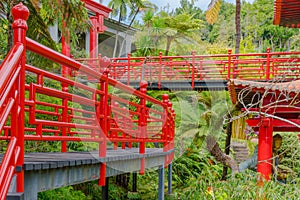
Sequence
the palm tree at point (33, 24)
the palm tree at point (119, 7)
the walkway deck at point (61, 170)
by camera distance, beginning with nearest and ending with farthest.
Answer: the walkway deck at point (61, 170) → the palm tree at point (33, 24) → the palm tree at point (119, 7)

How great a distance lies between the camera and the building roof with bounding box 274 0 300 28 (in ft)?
29.9

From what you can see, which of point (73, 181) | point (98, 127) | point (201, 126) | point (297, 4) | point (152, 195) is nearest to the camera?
point (73, 181)

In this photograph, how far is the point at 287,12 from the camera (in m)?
9.79

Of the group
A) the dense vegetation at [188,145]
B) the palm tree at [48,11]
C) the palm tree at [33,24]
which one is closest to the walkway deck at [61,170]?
the dense vegetation at [188,145]

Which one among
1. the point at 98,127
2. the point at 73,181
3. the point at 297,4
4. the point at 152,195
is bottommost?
the point at 152,195

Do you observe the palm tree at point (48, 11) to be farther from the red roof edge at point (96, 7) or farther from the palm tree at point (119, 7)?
the palm tree at point (119, 7)

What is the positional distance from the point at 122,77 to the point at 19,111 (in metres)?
13.6

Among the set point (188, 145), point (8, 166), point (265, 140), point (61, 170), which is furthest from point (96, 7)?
point (8, 166)

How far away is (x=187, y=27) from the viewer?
2653 cm

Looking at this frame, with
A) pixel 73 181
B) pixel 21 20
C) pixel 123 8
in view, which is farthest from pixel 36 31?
pixel 123 8

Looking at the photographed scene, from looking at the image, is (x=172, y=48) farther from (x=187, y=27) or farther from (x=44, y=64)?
(x=44, y=64)

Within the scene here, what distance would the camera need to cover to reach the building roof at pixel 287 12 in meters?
9.12

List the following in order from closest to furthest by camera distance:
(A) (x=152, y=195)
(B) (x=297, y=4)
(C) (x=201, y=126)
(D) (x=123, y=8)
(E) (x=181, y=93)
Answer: (B) (x=297, y=4) → (A) (x=152, y=195) → (C) (x=201, y=126) → (E) (x=181, y=93) → (D) (x=123, y=8)

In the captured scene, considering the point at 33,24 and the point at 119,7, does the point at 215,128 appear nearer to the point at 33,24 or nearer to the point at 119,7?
the point at 33,24
